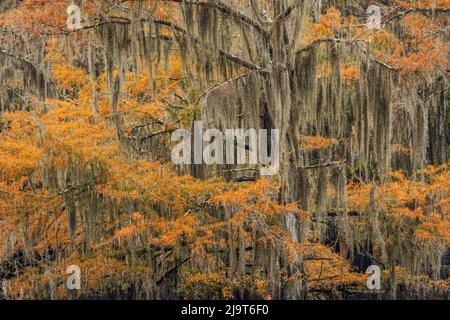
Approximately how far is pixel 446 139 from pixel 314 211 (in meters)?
7.75

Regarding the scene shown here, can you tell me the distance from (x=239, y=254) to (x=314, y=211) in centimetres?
219

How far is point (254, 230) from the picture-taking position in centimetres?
1548

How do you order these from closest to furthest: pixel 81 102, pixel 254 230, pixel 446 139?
1. pixel 254 230
2. pixel 81 102
3. pixel 446 139

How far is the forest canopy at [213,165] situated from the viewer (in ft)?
50.7

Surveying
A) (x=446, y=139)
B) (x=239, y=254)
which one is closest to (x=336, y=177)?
(x=239, y=254)

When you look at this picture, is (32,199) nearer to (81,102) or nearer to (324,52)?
(81,102)

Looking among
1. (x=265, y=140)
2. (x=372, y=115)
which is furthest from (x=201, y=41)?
(x=372, y=115)

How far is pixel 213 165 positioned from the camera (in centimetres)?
1608

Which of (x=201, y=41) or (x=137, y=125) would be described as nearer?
(x=201, y=41)

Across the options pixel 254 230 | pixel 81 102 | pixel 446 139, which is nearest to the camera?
pixel 254 230

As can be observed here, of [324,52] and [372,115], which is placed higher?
[324,52]

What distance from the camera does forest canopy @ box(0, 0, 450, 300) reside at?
608 inches

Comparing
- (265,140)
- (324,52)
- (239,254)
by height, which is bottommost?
(239,254)

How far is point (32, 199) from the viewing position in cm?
1570
